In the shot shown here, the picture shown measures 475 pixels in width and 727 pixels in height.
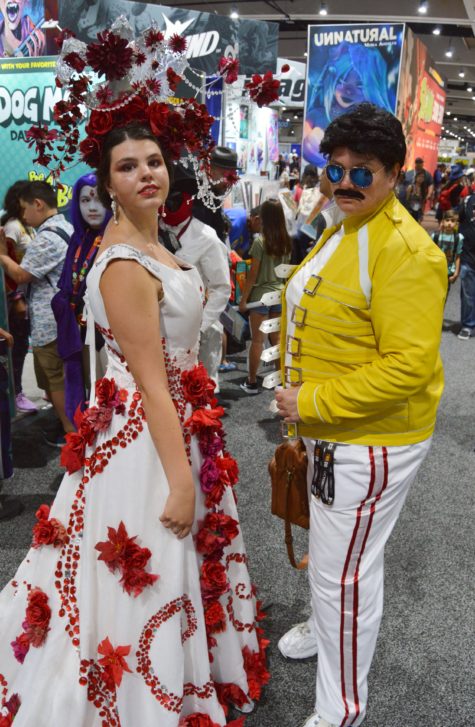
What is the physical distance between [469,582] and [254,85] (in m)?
2.17

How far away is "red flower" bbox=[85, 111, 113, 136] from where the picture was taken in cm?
145

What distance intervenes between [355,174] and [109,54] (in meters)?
0.74

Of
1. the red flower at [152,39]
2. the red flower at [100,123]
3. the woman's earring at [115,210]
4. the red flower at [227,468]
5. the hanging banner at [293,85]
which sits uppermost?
the hanging banner at [293,85]

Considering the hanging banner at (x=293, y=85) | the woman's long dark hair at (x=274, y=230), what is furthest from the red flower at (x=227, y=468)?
the hanging banner at (x=293, y=85)

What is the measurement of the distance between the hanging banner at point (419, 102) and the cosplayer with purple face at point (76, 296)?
22.6 feet

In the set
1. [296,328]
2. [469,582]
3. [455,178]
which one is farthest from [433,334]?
[455,178]

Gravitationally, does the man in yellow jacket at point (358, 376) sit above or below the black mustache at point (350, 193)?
below

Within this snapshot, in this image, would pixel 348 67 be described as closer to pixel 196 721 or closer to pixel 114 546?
pixel 114 546

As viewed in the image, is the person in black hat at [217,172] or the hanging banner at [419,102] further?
the hanging banner at [419,102]

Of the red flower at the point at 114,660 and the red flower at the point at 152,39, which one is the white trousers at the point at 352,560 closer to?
the red flower at the point at 114,660

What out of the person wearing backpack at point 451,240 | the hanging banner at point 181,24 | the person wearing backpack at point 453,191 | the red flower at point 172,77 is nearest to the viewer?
the red flower at point 172,77

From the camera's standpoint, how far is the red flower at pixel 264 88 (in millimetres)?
1993

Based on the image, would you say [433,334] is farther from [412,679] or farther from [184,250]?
[184,250]

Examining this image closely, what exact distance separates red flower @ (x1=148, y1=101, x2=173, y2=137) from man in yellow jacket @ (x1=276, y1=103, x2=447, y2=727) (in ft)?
1.34
